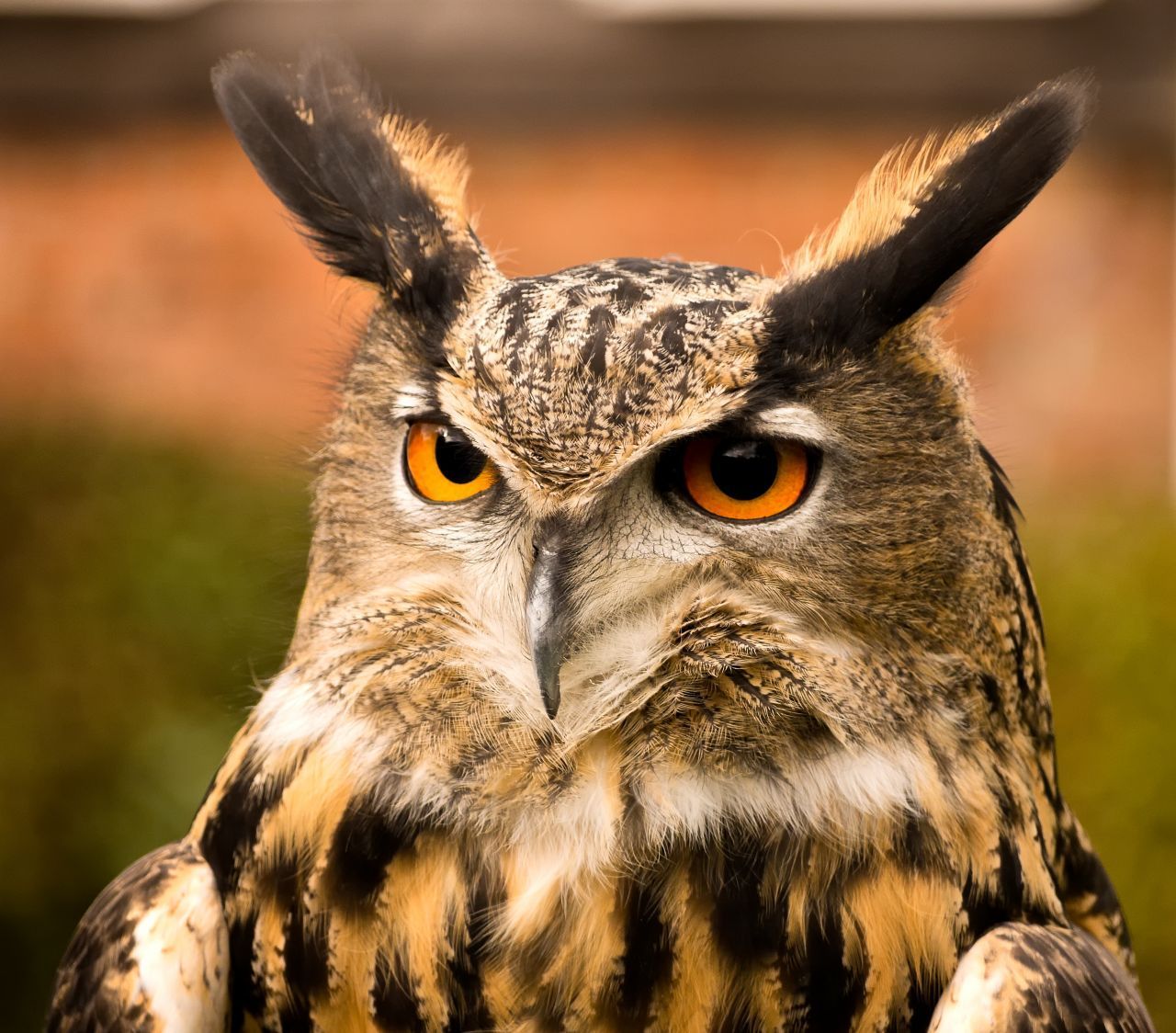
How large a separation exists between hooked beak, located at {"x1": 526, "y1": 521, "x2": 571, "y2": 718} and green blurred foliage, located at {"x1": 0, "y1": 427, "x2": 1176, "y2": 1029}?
4.96ft

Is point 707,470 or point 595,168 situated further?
point 595,168

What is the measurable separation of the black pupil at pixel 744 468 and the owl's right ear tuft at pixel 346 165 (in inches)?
13.5

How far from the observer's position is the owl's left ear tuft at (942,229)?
1274mm

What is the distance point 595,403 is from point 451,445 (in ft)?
0.57

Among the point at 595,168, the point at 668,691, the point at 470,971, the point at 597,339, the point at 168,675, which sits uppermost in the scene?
Answer: the point at 595,168

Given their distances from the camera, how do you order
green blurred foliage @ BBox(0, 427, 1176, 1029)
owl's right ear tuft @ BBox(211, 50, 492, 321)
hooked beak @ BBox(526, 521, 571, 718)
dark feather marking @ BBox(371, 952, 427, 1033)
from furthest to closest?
1. green blurred foliage @ BBox(0, 427, 1176, 1029)
2. owl's right ear tuft @ BBox(211, 50, 492, 321)
3. dark feather marking @ BBox(371, 952, 427, 1033)
4. hooked beak @ BBox(526, 521, 571, 718)

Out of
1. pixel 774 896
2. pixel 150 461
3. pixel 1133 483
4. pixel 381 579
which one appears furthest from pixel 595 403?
pixel 1133 483

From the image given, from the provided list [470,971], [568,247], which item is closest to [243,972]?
[470,971]

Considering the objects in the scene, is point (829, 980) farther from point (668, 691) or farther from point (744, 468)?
point (744, 468)

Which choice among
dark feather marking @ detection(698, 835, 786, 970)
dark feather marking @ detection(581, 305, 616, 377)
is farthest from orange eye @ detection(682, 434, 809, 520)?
dark feather marking @ detection(698, 835, 786, 970)

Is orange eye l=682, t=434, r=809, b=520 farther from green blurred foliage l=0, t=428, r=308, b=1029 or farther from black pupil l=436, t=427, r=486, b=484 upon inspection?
green blurred foliage l=0, t=428, r=308, b=1029

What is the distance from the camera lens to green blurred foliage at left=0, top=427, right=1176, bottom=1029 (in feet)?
9.14

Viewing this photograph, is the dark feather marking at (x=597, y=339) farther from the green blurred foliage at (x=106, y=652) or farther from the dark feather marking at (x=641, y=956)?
the green blurred foliage at (x=106, y=652)

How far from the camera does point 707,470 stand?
1.22 metres
